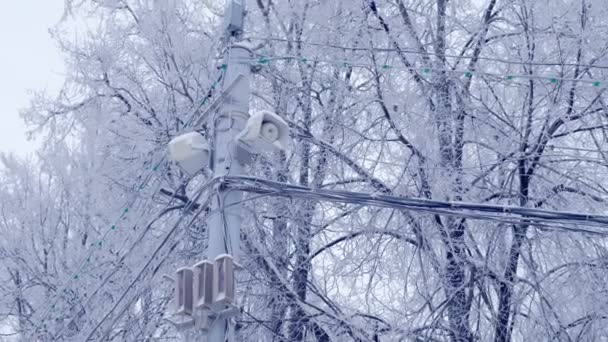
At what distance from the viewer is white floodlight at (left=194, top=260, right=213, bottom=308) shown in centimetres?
571

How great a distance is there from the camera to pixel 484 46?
9.20 m

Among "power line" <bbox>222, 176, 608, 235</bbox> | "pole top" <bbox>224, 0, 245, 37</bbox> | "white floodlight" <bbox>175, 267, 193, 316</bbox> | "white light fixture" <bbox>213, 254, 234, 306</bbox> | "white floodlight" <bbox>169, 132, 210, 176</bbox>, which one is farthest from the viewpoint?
"pole top" <bbox>224, 0, 245, 37</bbox>

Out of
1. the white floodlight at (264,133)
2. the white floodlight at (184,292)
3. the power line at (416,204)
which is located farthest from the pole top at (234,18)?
the white floodlight at (184,292)

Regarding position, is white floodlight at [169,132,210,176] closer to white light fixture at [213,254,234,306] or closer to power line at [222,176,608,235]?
power line at [222,176,608,235]

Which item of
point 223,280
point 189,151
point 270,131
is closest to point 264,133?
point 270,131

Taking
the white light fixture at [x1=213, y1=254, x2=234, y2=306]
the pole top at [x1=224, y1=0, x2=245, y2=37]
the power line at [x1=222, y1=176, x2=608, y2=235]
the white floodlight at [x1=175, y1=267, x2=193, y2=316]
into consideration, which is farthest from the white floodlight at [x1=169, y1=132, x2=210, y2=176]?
the pole top at [x1=224, y1=0, x2=245, y2=37]

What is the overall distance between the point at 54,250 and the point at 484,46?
20.9 feet

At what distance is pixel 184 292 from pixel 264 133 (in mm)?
1235

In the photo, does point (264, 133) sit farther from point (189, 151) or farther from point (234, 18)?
point (234, 18)

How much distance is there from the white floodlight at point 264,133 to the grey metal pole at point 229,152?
199 millimetres

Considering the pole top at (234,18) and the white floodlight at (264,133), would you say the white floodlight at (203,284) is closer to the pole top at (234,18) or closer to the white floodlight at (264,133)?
the white floodlight at (264,133)

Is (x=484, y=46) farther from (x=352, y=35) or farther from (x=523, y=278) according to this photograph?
(x=523, y=278)

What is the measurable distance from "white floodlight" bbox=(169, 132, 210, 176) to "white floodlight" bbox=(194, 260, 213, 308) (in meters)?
0.90

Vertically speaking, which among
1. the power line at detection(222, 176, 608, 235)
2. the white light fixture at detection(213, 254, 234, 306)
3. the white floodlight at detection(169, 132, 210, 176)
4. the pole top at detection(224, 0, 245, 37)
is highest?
the pole top at detection(224, 0, 245, 37)
